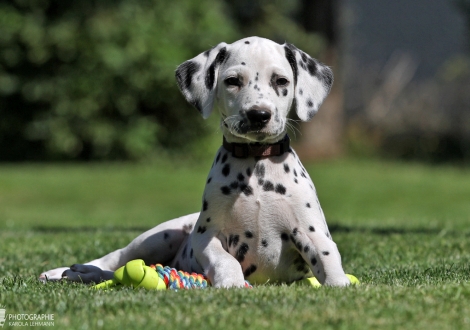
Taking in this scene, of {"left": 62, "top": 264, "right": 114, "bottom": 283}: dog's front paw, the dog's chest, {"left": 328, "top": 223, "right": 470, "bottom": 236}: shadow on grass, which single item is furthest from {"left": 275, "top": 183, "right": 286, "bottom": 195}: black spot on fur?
{"left": 328, "top": 223, "right": 470, "bottom": 236}: shadow on grass

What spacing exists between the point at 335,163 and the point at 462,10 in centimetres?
591

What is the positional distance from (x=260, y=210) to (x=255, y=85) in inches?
34.6

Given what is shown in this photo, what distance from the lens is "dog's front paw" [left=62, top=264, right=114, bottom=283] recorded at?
615 centimetres

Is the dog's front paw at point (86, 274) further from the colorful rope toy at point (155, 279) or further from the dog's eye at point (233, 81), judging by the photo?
the dog's eye at point (233, 81)

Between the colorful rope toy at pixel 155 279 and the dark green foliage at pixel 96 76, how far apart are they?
16903mm

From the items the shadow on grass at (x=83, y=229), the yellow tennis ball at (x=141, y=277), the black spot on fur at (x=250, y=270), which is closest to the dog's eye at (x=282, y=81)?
the black spot on fur at (x=250, y=270)

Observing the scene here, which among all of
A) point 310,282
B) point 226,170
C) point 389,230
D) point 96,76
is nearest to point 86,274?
point 226,170

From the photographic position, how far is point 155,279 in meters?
5.33

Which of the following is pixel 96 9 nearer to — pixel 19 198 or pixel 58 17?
pixel 58 17

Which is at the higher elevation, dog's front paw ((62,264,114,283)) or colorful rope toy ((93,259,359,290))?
colorful rope toy ((93,259,359,290))

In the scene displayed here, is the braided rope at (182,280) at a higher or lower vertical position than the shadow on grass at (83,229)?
higher

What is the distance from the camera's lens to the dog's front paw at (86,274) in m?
6.15

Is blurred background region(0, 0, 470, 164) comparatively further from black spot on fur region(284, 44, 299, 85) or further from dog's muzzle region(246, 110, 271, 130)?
dog's muzzle region(246, 110, 271, 130)

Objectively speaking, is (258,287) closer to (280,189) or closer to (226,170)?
(280,189)
